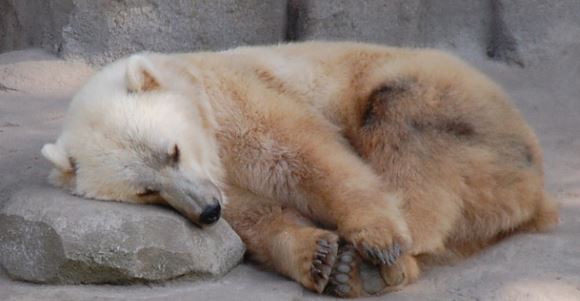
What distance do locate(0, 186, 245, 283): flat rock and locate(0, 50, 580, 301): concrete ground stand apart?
0.06 m

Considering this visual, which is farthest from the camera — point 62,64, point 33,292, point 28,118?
point 62,64

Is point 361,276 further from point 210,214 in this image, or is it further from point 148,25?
point 148,25

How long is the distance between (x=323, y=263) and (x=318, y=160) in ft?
1.72

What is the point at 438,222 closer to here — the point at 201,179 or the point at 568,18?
the point at 201,179

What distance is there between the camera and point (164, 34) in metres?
6.22

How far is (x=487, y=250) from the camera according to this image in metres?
4.16

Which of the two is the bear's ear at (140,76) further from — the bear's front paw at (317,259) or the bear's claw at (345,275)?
the bear's claw at (345,275)

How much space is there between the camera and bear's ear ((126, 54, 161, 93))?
4.04 m

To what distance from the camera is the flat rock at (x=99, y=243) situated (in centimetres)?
362

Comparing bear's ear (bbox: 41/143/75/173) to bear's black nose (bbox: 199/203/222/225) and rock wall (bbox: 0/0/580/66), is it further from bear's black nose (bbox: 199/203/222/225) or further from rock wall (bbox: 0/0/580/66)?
rock wall (bbox: 0/0/580/66)

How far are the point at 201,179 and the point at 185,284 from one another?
456 mm

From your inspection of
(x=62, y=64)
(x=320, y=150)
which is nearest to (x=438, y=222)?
(x=320, y=150)

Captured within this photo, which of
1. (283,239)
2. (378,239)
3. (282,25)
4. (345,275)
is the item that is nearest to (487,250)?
(378,239)

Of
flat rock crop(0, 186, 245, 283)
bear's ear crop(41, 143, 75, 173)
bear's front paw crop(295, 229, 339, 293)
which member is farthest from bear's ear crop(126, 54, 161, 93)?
bear's front paw crop(295, 229, 339, 293)
